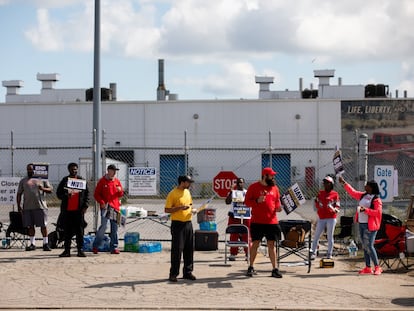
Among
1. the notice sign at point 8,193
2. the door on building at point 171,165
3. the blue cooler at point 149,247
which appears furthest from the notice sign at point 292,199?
the door on building at point 171,165

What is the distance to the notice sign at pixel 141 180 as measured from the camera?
1725 cm

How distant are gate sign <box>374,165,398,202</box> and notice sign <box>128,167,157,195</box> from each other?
4.67m

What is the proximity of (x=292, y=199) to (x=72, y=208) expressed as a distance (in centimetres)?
421

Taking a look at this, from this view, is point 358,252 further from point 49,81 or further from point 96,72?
point 49,81

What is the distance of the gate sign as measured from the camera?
16.4 meters

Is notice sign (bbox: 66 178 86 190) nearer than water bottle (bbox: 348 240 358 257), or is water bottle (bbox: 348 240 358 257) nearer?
notice sign (bbox: 66 178 86 190)

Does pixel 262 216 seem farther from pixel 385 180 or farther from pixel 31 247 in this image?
pixel 31 247

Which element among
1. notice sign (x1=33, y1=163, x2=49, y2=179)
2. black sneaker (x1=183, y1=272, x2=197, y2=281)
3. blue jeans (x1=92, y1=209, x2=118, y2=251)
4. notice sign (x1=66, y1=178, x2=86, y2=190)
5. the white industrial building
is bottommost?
black sneaker (x1=183, y1=272, x2=197, y2=281)

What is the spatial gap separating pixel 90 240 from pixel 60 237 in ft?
2.60

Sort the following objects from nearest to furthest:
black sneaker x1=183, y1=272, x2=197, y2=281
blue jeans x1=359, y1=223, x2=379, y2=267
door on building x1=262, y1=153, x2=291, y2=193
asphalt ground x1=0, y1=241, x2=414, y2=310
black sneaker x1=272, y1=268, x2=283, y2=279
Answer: asphalt ground x1=0, y1=241, x2=414, y2=310 → black sneaker x1=183, y1=272, x2=197, y2=281 → black sneaker x1=272, y1=268, x2=283, y2=279 → blue jeans x1=359, y1=223, x2=379, y2=267 → door on building x1=262, y1=153, x2=291, y2=193

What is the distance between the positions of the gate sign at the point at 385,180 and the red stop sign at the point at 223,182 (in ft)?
9.62

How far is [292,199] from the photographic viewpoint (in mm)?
14961

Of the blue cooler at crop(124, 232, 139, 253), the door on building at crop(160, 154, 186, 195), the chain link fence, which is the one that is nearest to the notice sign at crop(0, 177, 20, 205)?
the blue cooler at crop(124, 232, 139, 253)

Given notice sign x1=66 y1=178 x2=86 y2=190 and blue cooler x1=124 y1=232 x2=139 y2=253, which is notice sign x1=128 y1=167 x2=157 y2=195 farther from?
notice sign x1=66 y1=178 x2=86 y2=190
